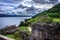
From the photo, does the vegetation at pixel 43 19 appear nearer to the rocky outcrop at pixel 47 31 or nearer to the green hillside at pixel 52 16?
the green hillside at pixel 52 16

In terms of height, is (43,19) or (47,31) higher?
(43,19)

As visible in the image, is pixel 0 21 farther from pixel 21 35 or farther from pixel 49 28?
pixel 49 28

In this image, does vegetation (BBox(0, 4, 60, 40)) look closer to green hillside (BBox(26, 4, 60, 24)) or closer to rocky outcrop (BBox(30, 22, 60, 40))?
green hillside (BBox(26, 4, 60, 24))

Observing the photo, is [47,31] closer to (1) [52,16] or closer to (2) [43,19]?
(2) [43,19]

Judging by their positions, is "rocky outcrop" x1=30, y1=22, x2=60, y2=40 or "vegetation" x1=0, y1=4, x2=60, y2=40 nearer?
"rocky outcrop" x1=30, y1=22, x2=60, y2=40

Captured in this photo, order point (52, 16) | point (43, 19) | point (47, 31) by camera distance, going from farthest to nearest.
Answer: point (52, 16) < point (43, 19) < point (47, 31)

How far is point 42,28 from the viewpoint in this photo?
8859mm

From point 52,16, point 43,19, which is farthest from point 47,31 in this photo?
point 52,16

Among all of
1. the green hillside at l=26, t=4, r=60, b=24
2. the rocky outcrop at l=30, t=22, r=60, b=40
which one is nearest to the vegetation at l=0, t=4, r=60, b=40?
the green hillside at l=26, t=4, r=60, b=24

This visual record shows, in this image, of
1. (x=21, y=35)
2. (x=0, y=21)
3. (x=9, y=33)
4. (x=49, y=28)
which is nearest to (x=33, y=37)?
(x=49, y=28)

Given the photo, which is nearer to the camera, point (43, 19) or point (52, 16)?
point (43, 19)

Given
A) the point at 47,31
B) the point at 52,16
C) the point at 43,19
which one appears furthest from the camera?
the point at 52,16

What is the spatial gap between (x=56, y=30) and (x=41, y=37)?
836mm

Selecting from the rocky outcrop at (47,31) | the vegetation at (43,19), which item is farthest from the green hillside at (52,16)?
the rocky outcrop at (47,31)
